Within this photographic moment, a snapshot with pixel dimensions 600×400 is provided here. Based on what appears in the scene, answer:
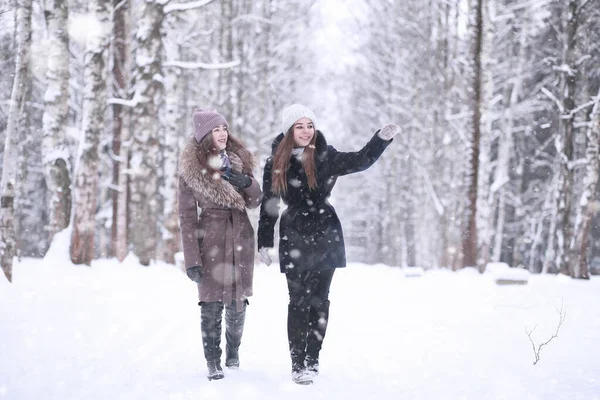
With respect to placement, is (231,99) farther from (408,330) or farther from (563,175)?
(408,330)

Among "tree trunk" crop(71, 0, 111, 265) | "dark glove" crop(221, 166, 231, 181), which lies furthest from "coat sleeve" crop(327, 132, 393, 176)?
"tree trunk" crop(71, 0, 111, 265)

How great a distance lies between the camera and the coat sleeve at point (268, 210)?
166 inches

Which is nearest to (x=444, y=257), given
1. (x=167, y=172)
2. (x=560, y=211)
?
(x=560, y=211)

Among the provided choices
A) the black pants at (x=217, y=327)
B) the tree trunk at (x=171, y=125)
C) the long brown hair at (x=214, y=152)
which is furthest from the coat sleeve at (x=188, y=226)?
the tree trunk at (x=171, y=125)

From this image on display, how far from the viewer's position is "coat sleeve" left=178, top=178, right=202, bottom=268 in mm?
4039

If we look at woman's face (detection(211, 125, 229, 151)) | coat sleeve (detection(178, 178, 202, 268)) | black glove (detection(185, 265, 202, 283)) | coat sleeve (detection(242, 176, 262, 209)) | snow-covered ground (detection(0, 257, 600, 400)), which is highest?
woman's face (detection(211, 125, 229, 151))

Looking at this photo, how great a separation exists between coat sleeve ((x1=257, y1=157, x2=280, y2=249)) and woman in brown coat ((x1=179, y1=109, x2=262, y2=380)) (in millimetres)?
94

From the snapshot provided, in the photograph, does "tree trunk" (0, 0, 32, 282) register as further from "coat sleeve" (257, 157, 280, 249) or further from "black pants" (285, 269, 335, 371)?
"black pants" (285, 269, 335, 371)

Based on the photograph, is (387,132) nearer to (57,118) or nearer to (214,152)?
(214,152)

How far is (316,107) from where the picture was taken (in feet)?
82.1

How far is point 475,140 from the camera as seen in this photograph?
11289 mm

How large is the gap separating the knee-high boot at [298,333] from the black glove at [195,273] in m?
0.72

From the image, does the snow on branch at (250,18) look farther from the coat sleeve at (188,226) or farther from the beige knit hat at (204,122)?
the coat sleeve at (188,226)

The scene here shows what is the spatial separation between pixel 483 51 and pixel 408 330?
758 centimetres
